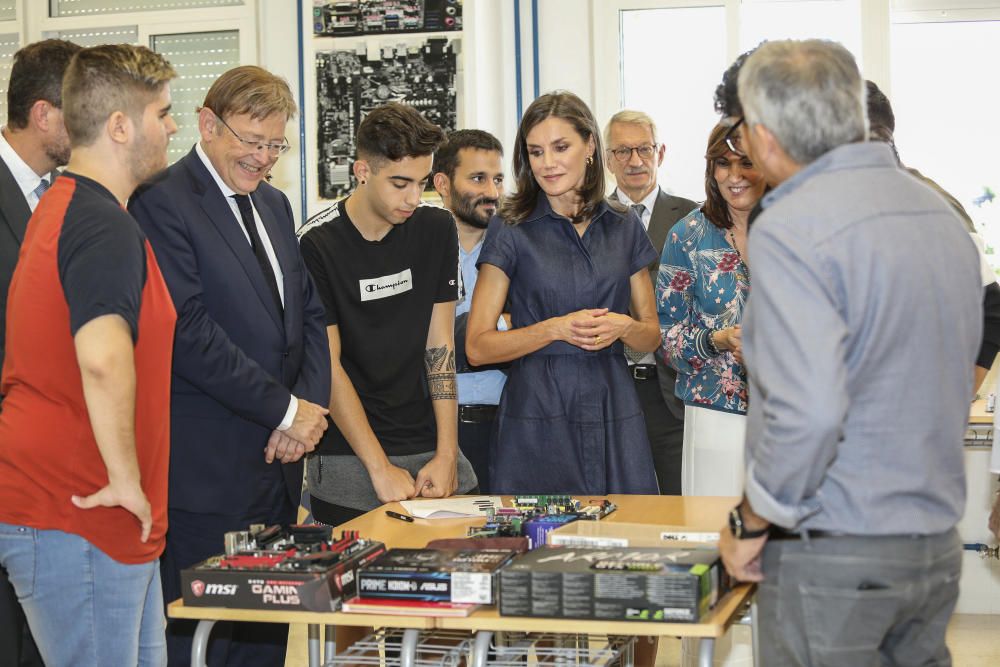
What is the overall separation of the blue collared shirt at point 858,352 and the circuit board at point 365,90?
4.38m

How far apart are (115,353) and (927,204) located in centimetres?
145

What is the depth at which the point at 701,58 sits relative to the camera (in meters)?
6.16

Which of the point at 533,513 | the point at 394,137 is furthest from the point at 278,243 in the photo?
the point at 533,513

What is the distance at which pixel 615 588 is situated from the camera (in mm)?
1908

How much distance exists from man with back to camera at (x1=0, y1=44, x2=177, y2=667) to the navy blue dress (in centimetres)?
117

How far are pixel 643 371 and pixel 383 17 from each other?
2652 millimetres

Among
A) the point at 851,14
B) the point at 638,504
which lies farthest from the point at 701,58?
the point at 638,504

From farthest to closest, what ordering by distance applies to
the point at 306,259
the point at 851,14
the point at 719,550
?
the point at 851,14 < the point at 306,259 < the point at 719,550

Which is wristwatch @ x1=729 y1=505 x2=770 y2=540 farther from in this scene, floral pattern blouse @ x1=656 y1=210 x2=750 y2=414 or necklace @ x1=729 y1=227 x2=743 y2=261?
necklace @ x1=729 y1=227 x2=743 y2=261

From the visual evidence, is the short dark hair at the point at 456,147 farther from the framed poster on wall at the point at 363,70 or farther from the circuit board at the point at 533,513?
the circuit board at the point at 533,513

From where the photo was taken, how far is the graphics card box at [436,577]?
201cm

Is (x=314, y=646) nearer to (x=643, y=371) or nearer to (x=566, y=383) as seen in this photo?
(x=566, y=383)

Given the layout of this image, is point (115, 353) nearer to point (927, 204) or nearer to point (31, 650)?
point (31, 650)

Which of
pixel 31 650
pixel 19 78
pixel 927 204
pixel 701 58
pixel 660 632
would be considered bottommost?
pixel 31 650
